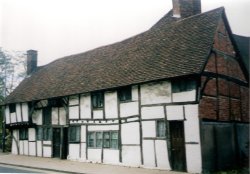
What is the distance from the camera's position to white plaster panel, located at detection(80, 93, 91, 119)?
2020 centimetres

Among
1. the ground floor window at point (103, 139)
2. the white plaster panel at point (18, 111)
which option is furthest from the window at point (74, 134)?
the white plaster panel at point (18, 111)

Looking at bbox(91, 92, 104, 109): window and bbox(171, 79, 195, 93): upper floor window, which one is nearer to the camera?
bbox(171, 79, 195, 93): upper floor window

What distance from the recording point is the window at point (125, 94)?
17922 mm

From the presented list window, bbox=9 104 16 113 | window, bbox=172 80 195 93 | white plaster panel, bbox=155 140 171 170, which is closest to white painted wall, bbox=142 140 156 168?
white plaster panel, bbox=155 140 171 170

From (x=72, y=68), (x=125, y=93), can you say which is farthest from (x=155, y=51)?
(x=72, y=68)

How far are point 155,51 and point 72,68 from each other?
8.71m

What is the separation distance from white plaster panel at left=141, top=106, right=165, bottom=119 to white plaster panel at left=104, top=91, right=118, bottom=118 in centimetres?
214

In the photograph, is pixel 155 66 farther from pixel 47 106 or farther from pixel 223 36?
pixel 47 106

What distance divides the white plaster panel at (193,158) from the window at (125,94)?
15.1ft

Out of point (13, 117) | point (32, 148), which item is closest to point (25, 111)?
point (13, 117)

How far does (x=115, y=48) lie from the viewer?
927 inches

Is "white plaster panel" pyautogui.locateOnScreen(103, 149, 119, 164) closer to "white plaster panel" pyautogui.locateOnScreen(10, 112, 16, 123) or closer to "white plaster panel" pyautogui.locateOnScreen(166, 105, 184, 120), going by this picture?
"white plaster panel" pyautogui.locateOnScreen(166, 105, 184, 120)

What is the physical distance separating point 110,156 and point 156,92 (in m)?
4.83

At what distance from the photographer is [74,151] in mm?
20953
